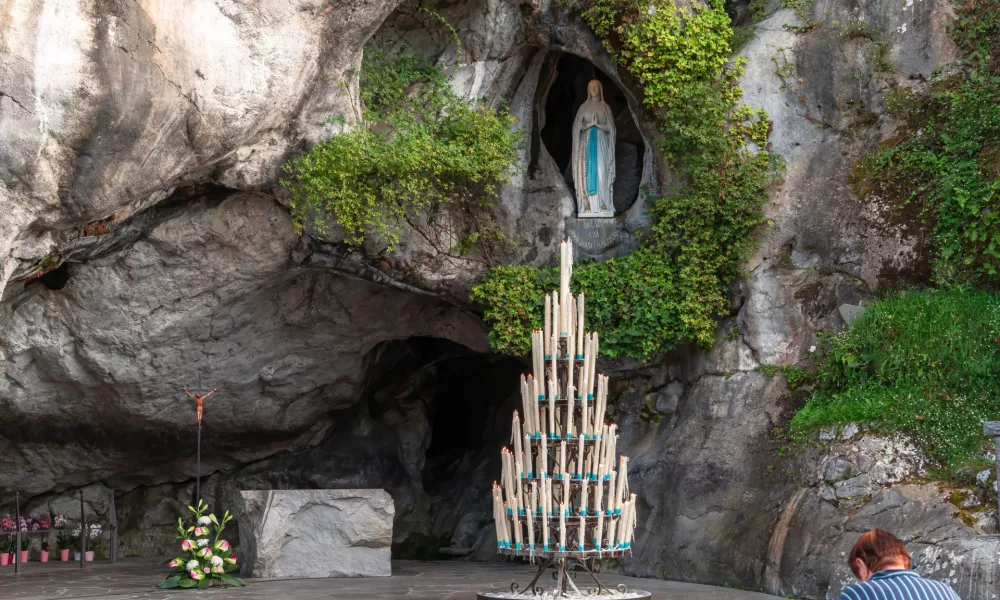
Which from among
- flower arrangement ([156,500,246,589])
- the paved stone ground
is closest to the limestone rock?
the paved stone ground

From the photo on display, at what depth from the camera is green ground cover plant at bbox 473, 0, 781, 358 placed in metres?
11.3

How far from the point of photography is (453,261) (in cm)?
1215

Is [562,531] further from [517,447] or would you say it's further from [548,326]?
[548,326]

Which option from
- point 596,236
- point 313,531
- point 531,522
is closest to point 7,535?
point 313,531

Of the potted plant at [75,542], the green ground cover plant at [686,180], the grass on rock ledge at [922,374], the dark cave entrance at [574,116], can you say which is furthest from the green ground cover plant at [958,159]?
the potted plant at [75,542]

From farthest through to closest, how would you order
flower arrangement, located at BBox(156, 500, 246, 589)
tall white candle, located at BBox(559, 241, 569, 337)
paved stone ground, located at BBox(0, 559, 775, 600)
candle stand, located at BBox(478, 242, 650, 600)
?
flower arrangement, located at BBox(156, 500, 246, 589) < paved stone ground, located at BBox(0, 559, 775, 600) < tall white candle, located at BBox(559, 241, 569, 337) < candle stand, located at BBox(478, 242, 650, 600)

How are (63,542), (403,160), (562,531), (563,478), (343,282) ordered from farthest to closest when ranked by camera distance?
(63,542), (343,282), (403,160), (563,478), (562,531)

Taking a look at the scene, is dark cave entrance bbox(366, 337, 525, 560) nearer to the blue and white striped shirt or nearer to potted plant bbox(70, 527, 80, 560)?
potted plant bbox(70, 527, 80, 560)

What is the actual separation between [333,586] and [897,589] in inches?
306

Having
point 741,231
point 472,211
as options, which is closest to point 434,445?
point 472,211

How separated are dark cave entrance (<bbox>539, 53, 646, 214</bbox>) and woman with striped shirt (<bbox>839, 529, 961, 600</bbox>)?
32.0 feet

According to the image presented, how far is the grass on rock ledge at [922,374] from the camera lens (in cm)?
903

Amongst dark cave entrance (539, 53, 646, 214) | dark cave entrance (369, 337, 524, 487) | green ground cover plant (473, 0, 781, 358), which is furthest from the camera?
dark cave entrance (369, 337, 524, 487)

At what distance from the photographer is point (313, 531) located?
11164 mm
